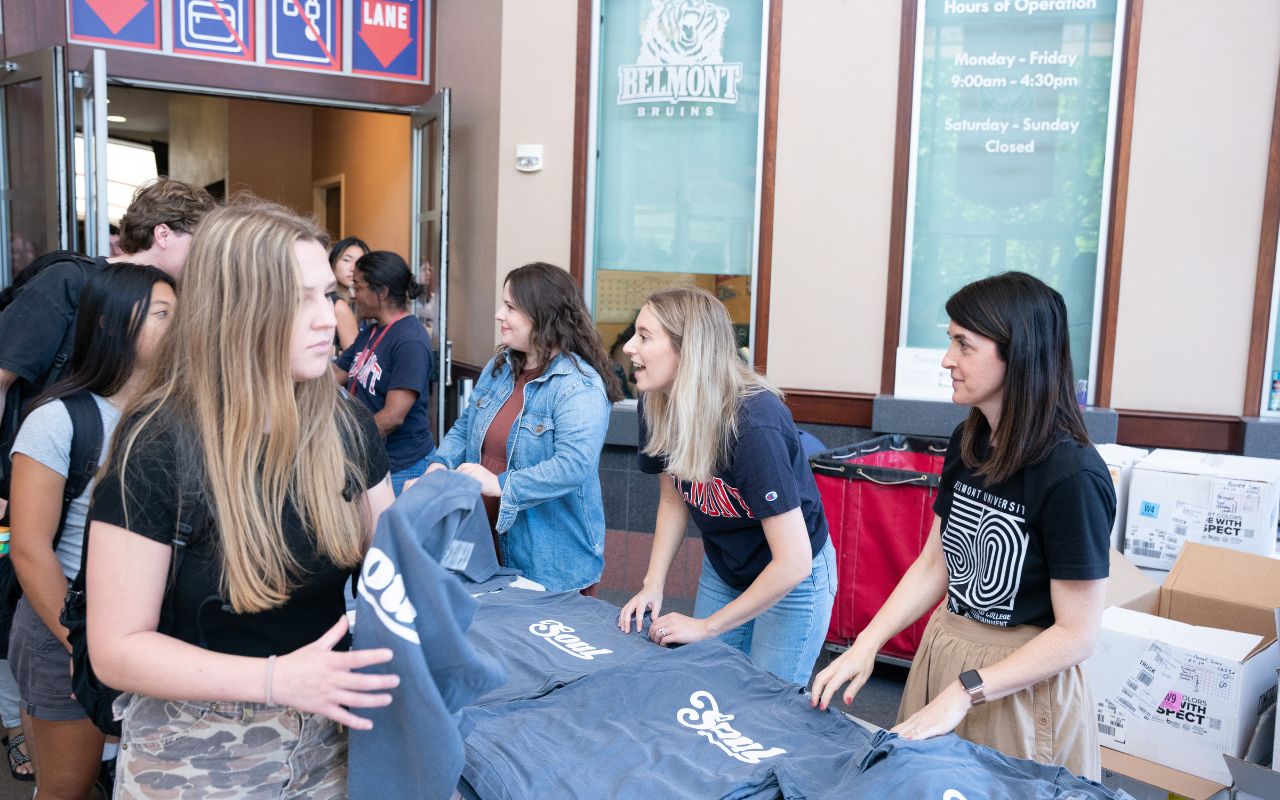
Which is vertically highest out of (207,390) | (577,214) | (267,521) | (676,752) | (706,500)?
(577,214)

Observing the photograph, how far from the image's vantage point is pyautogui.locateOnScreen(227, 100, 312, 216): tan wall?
35.0 ft

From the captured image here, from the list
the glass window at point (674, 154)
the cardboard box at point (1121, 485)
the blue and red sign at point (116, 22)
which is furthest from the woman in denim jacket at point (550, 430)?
the blue and red sign at point (116, 22)

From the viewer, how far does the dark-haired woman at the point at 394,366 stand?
402cm

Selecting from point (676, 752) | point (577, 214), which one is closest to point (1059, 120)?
point (577, 214)

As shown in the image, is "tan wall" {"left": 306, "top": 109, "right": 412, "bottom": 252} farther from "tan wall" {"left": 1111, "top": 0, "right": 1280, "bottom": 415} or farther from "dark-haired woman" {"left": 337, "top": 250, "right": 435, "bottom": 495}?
Answer: "tan wall" {"left": 1111, "top": 0, "right": 1280, "bottom": 415}

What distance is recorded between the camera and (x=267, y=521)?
133cm

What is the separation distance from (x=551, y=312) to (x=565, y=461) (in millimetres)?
475

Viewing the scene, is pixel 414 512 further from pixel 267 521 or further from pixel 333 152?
pixel 333 152

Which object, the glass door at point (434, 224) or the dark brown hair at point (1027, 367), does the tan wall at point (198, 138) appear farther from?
the dark brown hair at point (1027, 367)

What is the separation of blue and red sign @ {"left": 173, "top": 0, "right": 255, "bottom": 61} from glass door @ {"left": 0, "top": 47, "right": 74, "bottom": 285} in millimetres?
755

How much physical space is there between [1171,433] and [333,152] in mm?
8590

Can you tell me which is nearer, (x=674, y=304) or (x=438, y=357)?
(x=674, y=304)

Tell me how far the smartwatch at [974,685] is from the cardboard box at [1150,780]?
0.76 meters

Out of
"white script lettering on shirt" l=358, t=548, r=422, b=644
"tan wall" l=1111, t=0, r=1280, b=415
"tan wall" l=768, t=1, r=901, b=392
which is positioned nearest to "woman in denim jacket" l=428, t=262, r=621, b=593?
"white script lettering on shirt" l=358, t=548, r=422, b=644
